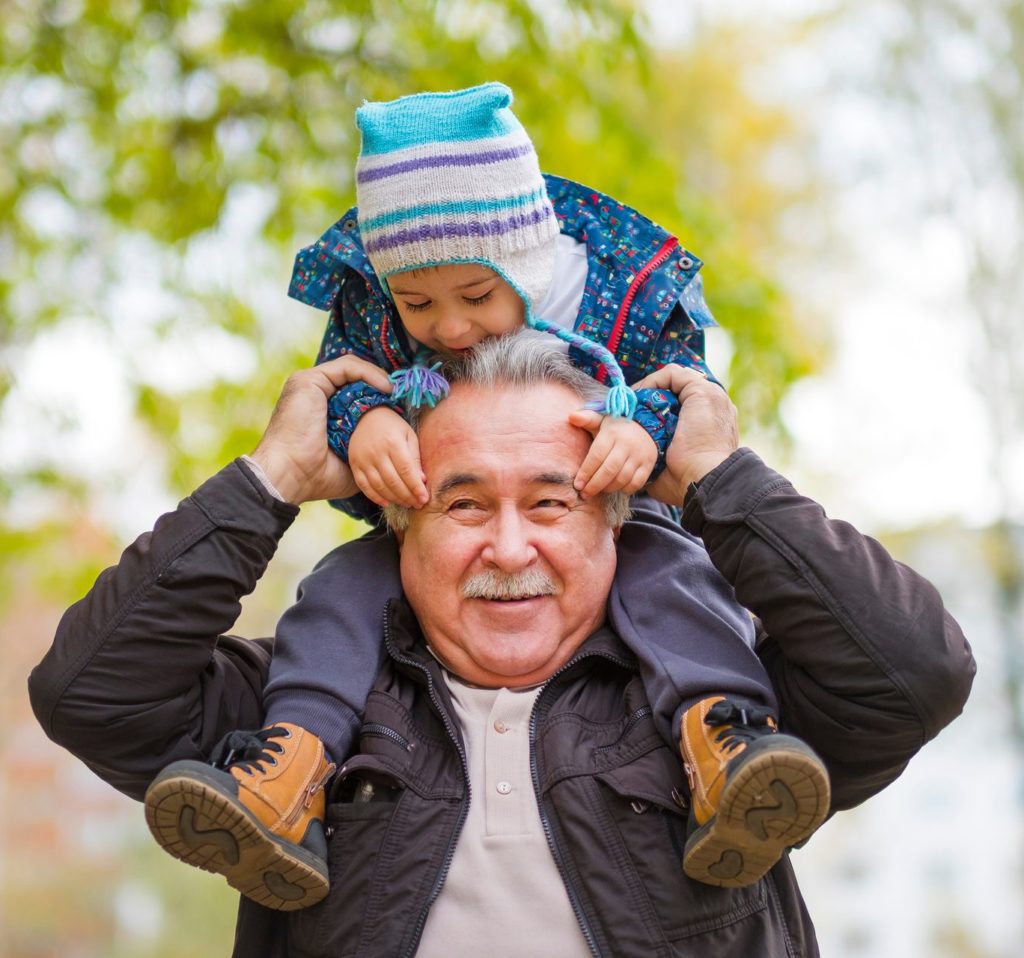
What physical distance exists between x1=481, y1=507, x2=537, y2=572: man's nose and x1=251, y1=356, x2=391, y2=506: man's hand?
330mm

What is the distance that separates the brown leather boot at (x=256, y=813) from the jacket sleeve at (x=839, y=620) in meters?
0.76

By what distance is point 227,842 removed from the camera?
193 centimetres

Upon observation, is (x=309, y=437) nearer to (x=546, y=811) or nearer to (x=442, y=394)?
(x=442, y=394)

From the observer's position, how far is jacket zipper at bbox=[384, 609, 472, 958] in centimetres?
212

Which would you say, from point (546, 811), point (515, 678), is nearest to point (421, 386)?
point (515, 678)

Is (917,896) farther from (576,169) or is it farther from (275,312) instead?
(576,169)

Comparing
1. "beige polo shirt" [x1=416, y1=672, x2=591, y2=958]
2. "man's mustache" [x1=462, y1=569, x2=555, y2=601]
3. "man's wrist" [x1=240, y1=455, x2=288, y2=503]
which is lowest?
"beige polo shirt" [x1=416, y1=672, x2=591, y2=958]

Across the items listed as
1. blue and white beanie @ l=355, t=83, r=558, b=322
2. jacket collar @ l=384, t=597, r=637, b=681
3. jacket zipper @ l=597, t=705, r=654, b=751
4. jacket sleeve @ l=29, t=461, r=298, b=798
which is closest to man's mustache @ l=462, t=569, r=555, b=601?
jacket collar @ l=384, t=597, r=637, b=681

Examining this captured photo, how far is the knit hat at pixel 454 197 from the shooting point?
2285 millimetres

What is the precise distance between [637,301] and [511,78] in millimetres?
2284

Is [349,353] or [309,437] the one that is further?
[349,353]

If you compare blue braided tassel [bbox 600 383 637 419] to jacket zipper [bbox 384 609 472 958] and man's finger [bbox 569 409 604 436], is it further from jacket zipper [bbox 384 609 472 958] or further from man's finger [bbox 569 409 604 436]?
jacket zipper [bbox 384 609 472 958]

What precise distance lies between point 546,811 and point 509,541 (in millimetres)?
448

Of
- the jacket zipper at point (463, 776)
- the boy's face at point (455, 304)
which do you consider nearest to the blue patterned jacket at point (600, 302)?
the boy's face at point (455, 304)
